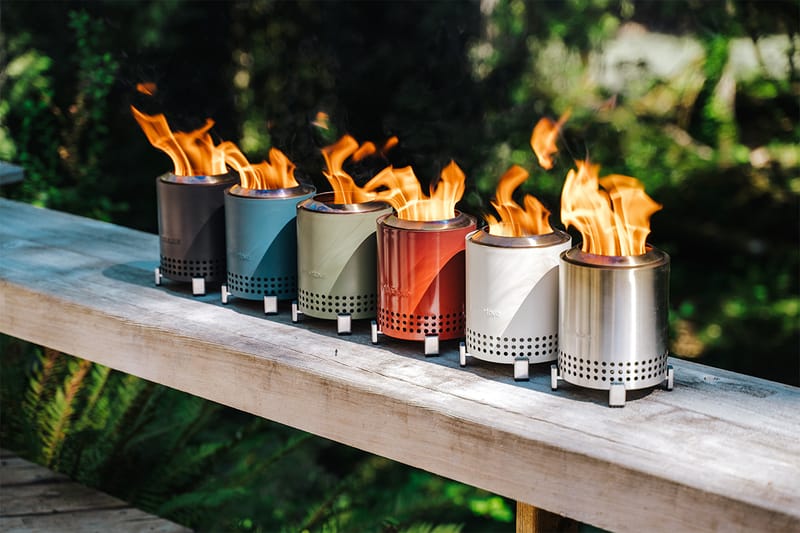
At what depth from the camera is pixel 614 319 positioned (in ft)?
5.78

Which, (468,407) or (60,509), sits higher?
(468,407)

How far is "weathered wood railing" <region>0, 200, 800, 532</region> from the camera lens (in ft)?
5.04

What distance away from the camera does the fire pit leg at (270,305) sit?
7.54 feet

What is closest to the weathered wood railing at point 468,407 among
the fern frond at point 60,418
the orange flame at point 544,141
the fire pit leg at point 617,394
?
the fire pit leg at point 617,394

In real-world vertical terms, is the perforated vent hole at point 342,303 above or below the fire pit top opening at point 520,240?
below

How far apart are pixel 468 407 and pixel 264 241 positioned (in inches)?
27.4

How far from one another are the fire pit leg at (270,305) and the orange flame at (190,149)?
356 mm

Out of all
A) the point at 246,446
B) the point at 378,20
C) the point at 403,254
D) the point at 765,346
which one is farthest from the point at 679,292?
the point at 403,254

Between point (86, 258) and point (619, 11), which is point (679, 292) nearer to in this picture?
point (619, 11)

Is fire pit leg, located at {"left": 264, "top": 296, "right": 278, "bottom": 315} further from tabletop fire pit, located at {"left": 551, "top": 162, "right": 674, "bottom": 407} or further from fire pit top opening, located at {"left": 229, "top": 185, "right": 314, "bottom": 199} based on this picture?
tabletop fire pit, located at {"left": 551, "top": 162, "right": 674, "bottom": 407}

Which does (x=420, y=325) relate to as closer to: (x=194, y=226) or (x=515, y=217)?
(x=515, y=217)

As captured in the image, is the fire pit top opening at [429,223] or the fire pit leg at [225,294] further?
the fire pit leg at [225,294]

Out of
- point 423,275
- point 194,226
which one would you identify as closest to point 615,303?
point 423,275

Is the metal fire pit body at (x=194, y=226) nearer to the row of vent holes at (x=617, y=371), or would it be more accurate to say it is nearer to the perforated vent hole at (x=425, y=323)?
the perforated vent hole at (x=425, y=323)
